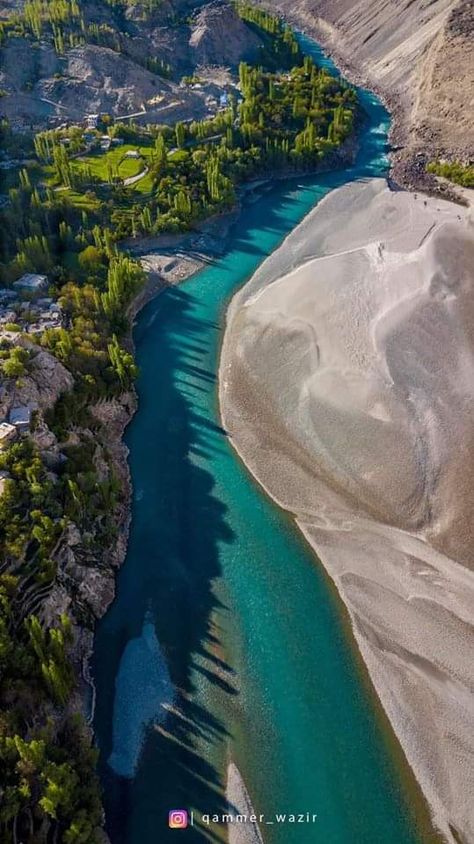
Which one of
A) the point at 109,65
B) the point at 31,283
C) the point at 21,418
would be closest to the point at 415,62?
the point at 109,65

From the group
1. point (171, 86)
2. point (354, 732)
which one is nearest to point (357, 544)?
point (354, 732)

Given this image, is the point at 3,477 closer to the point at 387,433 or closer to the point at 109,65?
the point at 387,433

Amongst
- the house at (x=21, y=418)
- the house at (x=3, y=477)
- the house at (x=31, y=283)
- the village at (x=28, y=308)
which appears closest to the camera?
the house at (x=3, y=477)

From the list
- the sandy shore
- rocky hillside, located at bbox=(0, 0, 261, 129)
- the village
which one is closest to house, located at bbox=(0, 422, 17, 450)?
the village

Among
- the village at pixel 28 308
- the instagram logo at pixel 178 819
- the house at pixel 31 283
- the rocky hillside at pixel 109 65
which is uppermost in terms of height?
the rocky hillside at pixel 109 65

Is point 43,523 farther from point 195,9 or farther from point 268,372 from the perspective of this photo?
point 195,9

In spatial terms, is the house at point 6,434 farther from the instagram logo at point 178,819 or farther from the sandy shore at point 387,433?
the instagram logo at point 178,819

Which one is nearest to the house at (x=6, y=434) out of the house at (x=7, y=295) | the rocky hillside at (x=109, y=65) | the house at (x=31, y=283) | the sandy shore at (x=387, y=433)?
the sandy shore at (x=387, y=433)
